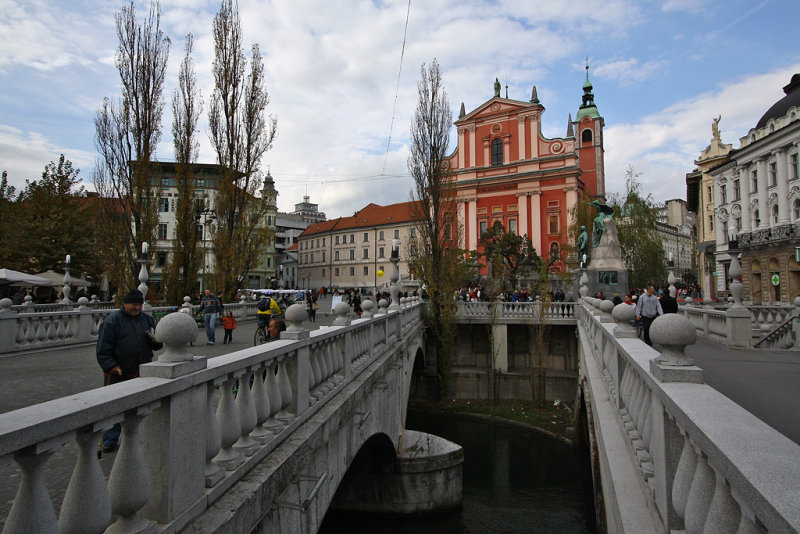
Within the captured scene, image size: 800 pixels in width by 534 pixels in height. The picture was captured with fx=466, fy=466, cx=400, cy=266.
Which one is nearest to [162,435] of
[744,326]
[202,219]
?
[744,326]

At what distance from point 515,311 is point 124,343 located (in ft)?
67.9

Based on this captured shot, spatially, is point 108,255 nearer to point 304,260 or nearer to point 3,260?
point 3,260

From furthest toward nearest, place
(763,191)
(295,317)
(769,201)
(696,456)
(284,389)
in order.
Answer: (763,191)
(769,201)
(295,317)
(284,389)
(696,456)

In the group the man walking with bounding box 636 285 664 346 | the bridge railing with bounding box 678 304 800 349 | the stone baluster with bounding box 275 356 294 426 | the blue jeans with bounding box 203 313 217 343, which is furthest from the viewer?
the blue jeans with bounding box 203 313 217 343

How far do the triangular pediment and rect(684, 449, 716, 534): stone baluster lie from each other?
51.0 m

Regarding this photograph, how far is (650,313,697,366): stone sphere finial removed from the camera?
2.50 m

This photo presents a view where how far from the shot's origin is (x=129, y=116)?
19516 mm

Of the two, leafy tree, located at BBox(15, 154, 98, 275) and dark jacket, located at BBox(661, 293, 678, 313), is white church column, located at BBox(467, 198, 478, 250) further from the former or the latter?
dark jacket, located at BBox(661, 293, 678, 313)

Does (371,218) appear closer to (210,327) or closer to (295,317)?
(210,327)

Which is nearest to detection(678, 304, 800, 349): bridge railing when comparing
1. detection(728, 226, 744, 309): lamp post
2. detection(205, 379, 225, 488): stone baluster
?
detection(728, 226, 744, 309): lamp post

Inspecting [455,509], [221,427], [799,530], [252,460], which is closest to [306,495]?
[252,460]

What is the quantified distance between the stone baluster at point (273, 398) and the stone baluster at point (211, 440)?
0.87 metres

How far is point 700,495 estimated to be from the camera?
1.96 meters

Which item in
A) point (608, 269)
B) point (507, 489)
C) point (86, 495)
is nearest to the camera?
point (86, 495)
